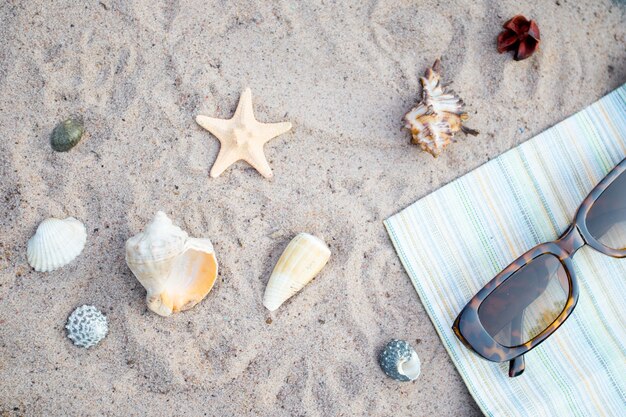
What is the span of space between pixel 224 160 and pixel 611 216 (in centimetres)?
A: 126

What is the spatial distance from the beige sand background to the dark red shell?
9cm

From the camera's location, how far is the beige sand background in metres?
1.71

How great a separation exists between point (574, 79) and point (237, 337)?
144cm

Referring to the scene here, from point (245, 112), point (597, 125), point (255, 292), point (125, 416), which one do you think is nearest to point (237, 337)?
point (255, 292)

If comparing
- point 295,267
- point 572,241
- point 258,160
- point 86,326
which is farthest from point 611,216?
point 86,326

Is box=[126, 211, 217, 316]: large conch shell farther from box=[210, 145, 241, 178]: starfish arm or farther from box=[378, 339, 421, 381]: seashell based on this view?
box=[378, 339, 421, 381]: seashell

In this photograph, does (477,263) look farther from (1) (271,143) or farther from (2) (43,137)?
(2) (43,137)

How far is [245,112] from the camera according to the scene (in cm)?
175

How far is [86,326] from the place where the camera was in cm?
165

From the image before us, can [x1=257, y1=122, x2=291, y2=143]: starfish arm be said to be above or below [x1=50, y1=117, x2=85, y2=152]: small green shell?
below

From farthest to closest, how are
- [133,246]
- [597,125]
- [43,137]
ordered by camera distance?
[597,125]
[43,137]
[133,246]

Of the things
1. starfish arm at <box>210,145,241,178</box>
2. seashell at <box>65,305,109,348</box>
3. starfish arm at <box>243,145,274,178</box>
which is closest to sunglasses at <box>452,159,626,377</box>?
starfish arm at <box>243,145,274,178</box>

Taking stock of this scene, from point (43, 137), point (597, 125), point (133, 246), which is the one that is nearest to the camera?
point (133, 246)

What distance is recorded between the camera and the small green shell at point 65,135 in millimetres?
1703
